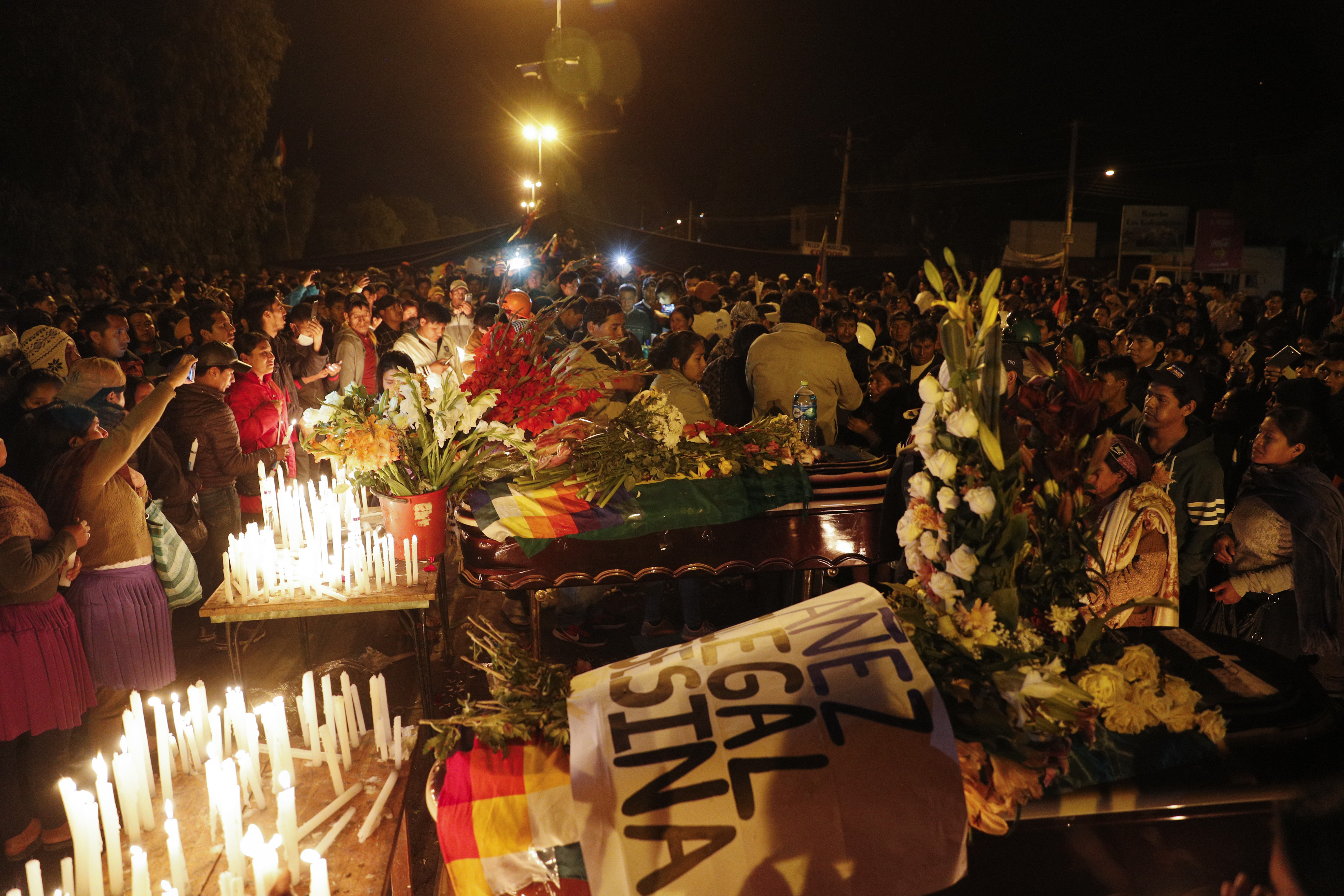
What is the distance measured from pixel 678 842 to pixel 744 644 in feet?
2.12

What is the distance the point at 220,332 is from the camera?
633 centimetres

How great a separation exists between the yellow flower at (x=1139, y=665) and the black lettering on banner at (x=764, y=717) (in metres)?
0.97

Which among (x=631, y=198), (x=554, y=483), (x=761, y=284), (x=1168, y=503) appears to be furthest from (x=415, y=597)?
(x=631, y=198)

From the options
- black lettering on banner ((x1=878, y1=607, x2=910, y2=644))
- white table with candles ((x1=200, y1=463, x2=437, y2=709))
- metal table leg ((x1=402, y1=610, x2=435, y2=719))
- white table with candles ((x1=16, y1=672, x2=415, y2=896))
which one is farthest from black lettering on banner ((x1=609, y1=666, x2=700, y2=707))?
metal table leg ((x1=402, y1=610, x2=435, y2=719))

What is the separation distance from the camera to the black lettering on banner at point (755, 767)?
2.28 metres

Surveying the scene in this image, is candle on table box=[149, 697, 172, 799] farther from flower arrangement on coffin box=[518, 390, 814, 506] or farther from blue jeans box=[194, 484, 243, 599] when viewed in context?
blue jeans box=[194, 484, 243, 599]

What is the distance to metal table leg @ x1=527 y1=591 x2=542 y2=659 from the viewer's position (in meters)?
4.81

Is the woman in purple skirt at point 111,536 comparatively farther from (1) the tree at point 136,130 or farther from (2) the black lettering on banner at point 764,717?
(1) the tree at point 136,130

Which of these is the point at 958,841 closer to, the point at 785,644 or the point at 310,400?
the point at 785,644

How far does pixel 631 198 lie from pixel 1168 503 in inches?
2704

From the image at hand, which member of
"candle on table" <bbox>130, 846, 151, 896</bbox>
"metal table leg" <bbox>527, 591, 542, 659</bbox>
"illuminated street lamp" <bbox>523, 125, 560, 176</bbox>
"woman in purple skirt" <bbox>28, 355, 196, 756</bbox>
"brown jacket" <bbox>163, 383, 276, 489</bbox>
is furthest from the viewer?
"illuminated street lamp" <bbox>523, 125, 560, 176</bbox>

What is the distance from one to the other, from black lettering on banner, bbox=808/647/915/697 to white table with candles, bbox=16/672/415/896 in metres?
1.36

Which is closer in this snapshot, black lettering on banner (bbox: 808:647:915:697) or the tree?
black lettering on banner (bbox: 808:647:915:697)

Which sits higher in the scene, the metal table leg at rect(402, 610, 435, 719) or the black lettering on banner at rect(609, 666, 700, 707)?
the black lettering on banner at rect(609, 666, 700, 707)
